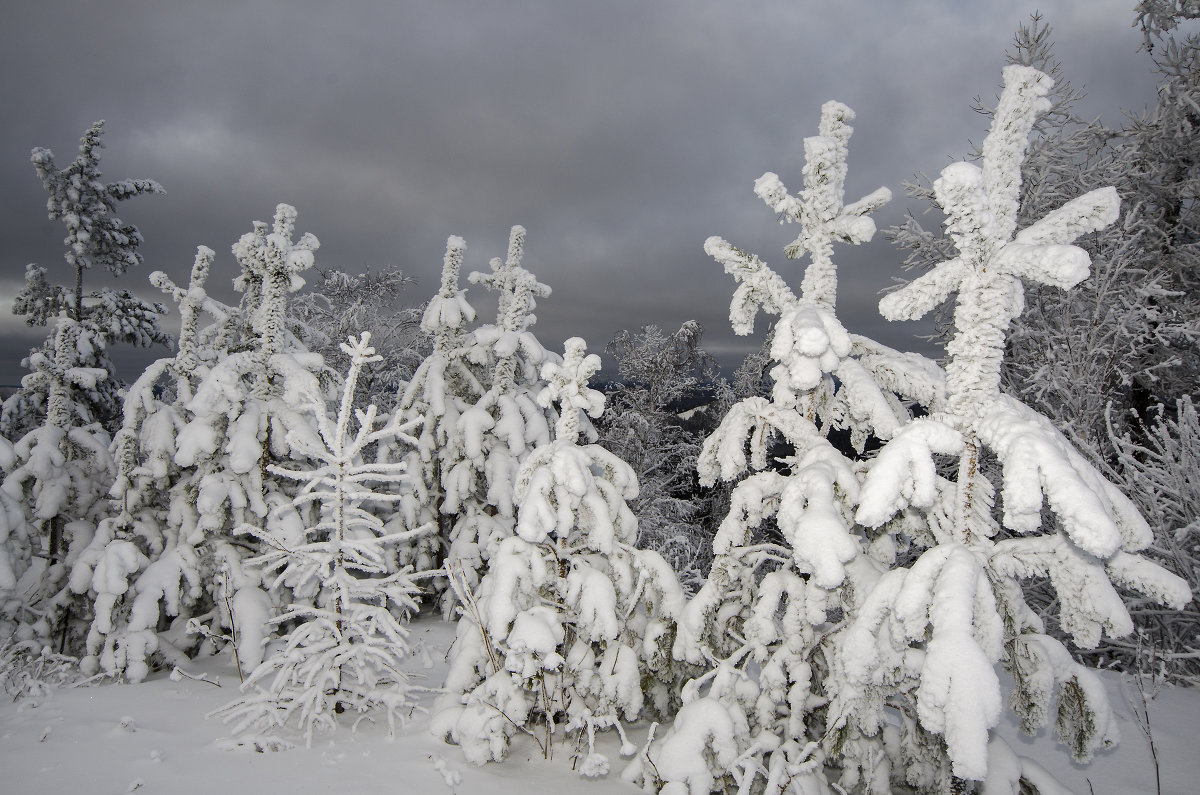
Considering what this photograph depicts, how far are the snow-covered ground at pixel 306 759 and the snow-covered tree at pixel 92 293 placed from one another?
6.99 m

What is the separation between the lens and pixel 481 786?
4449 mm

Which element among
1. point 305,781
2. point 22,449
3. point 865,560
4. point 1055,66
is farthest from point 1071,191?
point 22,449

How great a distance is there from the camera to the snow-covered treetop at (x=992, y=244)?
2624 mm

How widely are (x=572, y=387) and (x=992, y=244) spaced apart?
344 centimetres

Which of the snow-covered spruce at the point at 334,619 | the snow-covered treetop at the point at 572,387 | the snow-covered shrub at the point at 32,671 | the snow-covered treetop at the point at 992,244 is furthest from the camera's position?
the snow-covered shrub at the point at 32,671

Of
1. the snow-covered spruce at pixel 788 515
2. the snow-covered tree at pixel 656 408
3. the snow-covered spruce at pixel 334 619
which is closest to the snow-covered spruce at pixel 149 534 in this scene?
the snow-covered spruce at pixel 334 619

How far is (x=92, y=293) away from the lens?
37.5ft

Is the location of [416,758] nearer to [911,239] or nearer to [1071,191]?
[911,239]

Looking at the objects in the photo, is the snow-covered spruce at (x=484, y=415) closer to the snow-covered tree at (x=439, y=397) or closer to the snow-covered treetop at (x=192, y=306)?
the snow-covered tree at (x=439, y=397)

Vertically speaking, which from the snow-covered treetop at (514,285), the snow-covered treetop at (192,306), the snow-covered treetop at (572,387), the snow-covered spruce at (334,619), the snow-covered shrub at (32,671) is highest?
the snow-covered treetop at (514,285)

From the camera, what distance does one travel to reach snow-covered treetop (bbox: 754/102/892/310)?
4.15 meters

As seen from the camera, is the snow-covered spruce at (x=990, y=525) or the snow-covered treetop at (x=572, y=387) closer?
the snow-covered spruce at (x=990, y=525)

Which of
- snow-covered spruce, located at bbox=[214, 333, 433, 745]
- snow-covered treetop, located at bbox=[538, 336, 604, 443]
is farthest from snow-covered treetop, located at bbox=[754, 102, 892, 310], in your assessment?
snow-covered spruce, located at bbox=[214, 333, 433, 745]

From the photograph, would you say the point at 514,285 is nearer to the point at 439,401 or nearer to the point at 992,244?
the point at 439,401
